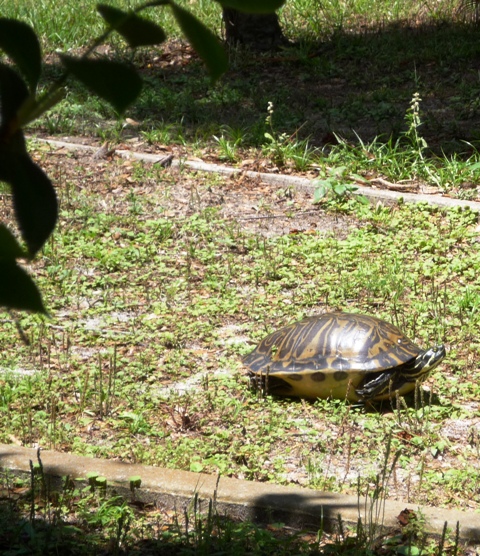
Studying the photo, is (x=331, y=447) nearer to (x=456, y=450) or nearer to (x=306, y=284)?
(x=456, y=450)

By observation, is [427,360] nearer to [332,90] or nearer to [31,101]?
[31,101]

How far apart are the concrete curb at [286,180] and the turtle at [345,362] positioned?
9.35ft

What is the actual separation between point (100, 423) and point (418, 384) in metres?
1.60

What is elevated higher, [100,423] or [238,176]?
[238,176]

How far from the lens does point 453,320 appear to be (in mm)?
5480

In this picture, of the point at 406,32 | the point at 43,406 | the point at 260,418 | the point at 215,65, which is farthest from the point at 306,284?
the point at 406,32

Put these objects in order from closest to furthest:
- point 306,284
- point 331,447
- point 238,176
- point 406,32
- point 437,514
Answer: point 437,514 → point 331,447 → point 306,284 → point 238,176 → point 406,32

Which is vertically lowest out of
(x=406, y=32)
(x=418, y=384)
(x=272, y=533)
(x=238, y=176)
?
(x=272, y=533)

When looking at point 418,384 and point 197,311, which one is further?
point 197,311

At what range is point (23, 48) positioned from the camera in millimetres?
778

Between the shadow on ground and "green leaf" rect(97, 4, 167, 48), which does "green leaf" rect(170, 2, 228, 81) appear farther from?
the shadow on ground

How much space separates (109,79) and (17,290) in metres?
0.20

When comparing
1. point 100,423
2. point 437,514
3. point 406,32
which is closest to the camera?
point 437,514

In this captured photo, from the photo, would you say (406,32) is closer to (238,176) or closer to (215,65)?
(238,176)
